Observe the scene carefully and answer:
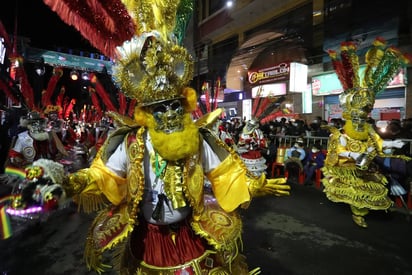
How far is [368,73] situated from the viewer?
3826 millimetres

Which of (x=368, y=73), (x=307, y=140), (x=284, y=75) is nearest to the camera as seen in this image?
(x=368, y=73)

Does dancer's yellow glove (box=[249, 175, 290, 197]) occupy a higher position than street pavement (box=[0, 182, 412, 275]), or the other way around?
dancer's yellow glove (box=[249, 175, 290, 197])

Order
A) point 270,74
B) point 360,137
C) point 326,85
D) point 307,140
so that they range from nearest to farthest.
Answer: point 360,137
point 307,140
point 326,85
point 270,74

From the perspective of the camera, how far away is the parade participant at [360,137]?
365cm

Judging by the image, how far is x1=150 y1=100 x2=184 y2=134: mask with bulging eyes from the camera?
55.2 inches

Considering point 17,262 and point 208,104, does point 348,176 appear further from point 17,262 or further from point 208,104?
point 17,262

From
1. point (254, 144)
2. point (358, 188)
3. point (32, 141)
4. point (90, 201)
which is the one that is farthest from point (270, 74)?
point (90, 201)

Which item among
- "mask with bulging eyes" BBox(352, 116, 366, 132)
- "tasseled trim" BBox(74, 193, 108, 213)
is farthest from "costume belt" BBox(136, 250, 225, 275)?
"mask with bulging eyes" BBox(352, 116, 366, 132)

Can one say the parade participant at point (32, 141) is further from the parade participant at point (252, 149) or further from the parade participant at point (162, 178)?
the parade participant at point (252, 149)

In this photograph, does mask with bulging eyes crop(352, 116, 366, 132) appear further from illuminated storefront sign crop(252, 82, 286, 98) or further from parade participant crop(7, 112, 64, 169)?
illuminated storefront sign crop(252, 82, 286, 98)

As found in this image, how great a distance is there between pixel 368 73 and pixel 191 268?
3.90 meters

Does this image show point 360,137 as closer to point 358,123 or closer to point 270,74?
point 358,123

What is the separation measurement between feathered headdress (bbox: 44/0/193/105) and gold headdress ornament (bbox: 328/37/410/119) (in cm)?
303

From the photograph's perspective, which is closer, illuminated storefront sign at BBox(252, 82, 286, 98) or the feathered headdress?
the feathered headdress
